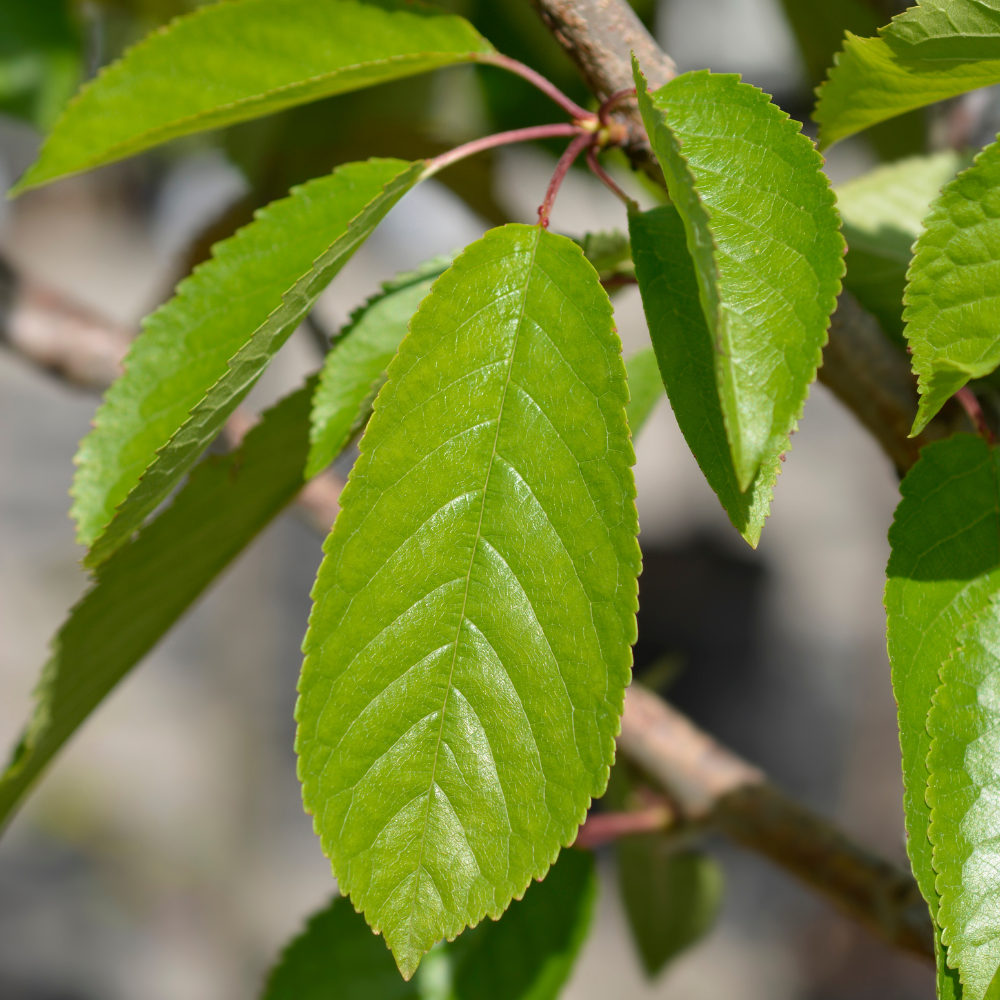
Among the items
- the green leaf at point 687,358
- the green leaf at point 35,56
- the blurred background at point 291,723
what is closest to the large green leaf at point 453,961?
the green leaf at point 687,358

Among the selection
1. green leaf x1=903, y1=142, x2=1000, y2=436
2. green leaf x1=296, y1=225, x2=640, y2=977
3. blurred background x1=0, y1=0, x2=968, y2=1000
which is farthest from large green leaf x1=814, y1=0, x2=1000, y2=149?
blurred background x1=0, y1=0, x2=968, y2=1000

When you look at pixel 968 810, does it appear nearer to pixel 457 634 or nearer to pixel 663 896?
pixel 457 634

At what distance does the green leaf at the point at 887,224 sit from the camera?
0.47m

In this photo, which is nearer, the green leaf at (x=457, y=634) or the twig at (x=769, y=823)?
the green leaf at (x=457, y=634)

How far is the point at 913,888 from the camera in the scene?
607mm

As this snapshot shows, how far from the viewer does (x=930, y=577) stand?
1.14 feet

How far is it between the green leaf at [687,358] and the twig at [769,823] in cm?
40

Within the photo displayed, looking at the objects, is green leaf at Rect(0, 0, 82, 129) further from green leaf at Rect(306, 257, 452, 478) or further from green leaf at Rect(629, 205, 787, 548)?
green leaf at Rect(629, 205, 787, 548)

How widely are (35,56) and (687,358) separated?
2.56 feet

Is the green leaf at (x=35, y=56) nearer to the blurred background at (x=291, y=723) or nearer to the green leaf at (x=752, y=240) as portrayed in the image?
the green leaf at (x=752, y=240)

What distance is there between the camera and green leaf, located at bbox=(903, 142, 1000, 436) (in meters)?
0.30

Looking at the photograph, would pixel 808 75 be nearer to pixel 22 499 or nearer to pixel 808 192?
pixel 808 192

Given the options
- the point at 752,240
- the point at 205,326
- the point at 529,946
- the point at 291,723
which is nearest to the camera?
the point at 752,240

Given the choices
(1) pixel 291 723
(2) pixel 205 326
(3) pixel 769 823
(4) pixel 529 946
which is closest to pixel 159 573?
(2) pixel 205 326
